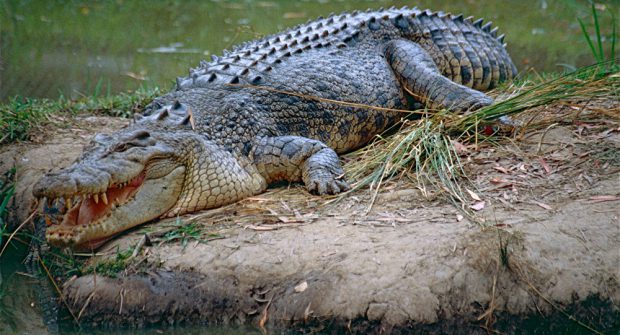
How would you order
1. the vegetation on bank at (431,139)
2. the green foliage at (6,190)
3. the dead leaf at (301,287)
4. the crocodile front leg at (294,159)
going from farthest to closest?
the green foliage at (6,190) < the crocodile front leg at (294,159) < the vegetation on bank at (431,139) < the dead leaf at (301,287)

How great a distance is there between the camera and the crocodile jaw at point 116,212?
3934mm

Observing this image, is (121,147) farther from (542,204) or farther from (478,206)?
(542,204)

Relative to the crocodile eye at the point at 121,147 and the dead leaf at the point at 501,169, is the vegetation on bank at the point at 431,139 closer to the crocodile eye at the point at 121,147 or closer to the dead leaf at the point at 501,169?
the dead leaf at the point at 501,169

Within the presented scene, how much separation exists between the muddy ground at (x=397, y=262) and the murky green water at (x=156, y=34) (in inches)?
105

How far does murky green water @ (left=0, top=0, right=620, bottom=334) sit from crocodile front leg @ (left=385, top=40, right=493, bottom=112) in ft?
4.56

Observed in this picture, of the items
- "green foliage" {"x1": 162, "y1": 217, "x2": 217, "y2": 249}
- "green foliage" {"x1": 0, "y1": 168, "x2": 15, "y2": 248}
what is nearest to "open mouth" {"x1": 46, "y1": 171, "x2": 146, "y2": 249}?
"green foliage" {"x1": 162, "y1": 217, "x2": 217, "y2": 249}

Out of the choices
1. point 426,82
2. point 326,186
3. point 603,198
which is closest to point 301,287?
point 326,186

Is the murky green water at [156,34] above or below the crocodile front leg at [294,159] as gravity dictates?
below

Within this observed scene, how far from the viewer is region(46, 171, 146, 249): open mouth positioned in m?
3.92

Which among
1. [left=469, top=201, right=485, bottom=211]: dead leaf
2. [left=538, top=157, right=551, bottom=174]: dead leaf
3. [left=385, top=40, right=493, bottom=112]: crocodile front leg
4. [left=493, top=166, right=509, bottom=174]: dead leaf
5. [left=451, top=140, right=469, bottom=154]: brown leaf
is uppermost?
[left=385, top=40, right=493, bottom=112]: crocodile front leg

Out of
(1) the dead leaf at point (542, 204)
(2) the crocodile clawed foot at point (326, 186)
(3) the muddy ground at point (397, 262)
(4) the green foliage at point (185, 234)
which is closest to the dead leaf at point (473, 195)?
(3) the muddy ground at point (397, 262)

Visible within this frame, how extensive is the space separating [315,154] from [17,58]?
5.66 meters

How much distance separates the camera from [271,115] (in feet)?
16.1

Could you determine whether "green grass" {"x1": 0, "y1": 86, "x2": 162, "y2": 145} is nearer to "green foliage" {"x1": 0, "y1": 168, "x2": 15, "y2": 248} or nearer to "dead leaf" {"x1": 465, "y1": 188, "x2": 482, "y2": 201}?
"green foliage" {"x1": 0, "y1": 168, "x2": 15, "y2": 248}
